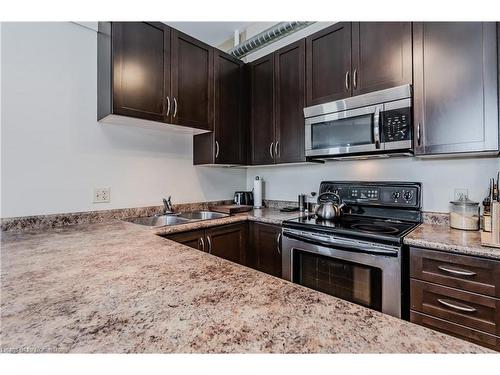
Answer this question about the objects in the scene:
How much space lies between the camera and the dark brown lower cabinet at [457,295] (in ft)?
3.97

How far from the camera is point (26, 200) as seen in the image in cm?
169

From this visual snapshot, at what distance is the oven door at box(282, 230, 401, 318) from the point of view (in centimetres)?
146

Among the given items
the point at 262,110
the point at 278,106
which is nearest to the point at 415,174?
the point at 278,106

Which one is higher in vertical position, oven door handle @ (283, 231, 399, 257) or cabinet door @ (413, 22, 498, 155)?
cabinet door @ (413, 22, 498, 155)

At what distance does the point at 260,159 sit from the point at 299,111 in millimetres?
601

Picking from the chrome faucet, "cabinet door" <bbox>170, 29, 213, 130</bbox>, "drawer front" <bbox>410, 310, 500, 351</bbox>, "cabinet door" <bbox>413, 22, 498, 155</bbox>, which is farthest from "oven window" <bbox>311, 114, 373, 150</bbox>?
the chrome faucet

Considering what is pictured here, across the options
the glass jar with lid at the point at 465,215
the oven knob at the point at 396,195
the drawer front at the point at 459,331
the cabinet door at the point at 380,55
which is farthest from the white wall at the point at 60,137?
the glass jar with lid at the point at 465,215

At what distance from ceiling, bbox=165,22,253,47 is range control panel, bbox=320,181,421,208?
79.9 inches

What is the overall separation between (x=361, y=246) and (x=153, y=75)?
6.23 feet

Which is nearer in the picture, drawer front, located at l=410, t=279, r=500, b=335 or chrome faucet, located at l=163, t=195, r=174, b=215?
drawer front, located at l=410, t=279, r=500, b=335

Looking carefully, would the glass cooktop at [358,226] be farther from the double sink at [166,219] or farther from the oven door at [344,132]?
the double sink at [166,219]

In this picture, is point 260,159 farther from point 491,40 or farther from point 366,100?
point 491,40

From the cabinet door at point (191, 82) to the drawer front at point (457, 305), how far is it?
1.95 m

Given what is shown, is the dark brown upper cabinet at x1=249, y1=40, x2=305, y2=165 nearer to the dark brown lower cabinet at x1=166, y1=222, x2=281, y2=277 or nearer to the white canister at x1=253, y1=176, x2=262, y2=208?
the white canister at x1=253, y1=176, x2=262, y2=208
